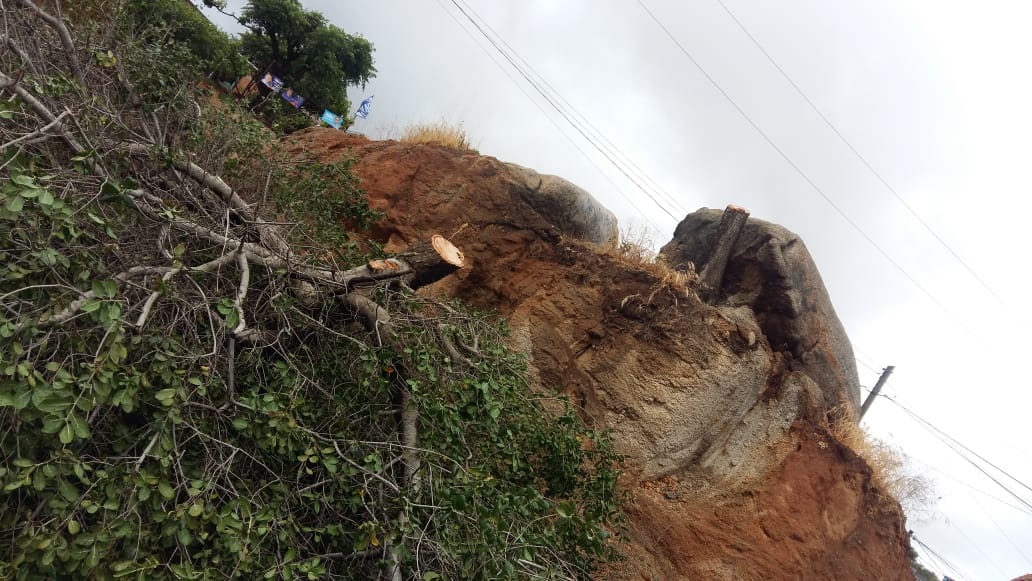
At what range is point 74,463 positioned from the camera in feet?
7.74

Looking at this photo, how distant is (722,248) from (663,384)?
2.59m

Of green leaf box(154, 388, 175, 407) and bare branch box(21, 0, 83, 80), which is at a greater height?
bare branch box(21, 0, 83, 80)

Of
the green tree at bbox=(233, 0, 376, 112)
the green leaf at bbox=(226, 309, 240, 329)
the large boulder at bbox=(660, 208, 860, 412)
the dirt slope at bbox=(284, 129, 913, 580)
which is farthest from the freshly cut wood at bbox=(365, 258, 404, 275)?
the green tree at bbox=(233, 0, 376, 112)

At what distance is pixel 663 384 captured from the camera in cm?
607

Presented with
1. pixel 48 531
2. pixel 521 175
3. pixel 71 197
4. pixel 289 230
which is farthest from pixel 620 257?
pixel 48 531

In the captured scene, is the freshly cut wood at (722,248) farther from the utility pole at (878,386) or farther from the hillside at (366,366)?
the utility pole at (878,386)

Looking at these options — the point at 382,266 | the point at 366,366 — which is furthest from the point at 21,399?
the point at 382,266

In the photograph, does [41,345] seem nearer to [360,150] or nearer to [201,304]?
[201,304]

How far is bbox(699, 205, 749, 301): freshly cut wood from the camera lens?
7.67 metres

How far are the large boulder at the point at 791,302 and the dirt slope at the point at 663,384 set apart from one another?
0.80 feet

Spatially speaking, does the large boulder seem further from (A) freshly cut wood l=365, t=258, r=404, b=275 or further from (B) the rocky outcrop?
(A) freshly cut wood l=365, t=258, r=404, b=275

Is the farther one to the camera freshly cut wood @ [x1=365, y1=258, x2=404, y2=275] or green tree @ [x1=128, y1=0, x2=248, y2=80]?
green tree @ [x1=128, y1=0, x2=248, y2=80]

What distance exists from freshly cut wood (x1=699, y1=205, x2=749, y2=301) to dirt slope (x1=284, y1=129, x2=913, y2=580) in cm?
67

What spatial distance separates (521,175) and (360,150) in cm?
238
